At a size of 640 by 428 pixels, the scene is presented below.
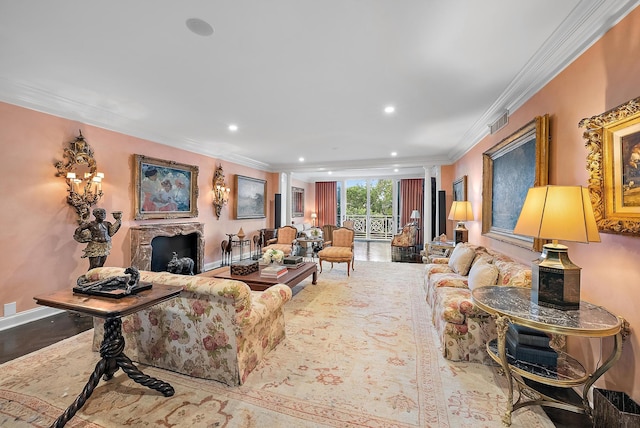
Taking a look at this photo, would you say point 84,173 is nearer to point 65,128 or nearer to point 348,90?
point 65,128

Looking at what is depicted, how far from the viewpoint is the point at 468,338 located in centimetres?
233

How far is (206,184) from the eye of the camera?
579 cm

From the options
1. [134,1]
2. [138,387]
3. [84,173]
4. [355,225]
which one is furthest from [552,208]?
[355,225]

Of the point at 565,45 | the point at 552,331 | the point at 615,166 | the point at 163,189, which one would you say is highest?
the point at 565,45

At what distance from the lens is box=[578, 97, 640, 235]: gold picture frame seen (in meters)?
1.49

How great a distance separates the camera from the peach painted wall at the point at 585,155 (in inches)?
60.6

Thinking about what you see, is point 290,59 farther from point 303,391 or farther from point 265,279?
point 303,391

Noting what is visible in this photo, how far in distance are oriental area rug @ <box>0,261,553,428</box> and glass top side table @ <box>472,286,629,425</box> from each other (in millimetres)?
174

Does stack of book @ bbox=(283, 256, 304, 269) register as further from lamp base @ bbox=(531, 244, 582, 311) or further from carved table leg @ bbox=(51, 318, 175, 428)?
lamp base @ bbox=(531, 244, 582, 311)

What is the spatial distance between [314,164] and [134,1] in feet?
19.6

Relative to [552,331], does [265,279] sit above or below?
below

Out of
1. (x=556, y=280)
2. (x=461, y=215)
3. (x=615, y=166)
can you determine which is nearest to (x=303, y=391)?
(x=556, y=280)

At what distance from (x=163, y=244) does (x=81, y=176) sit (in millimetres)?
1745

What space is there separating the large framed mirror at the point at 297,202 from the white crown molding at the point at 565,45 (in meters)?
7.94
